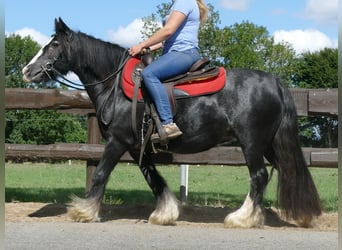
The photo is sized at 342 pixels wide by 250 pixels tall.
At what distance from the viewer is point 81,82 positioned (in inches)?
285

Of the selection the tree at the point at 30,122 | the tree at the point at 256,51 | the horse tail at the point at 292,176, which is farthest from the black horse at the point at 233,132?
the tree at the point at 256,51

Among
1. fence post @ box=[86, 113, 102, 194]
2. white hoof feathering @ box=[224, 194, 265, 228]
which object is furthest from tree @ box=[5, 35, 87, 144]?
white hoof feathering @ box=[224, 194, 265, 228]

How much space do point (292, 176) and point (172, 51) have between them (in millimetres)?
2006

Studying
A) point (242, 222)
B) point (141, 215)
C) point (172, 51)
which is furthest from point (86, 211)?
point (172, 51)

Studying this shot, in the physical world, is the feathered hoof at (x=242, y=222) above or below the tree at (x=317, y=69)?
below

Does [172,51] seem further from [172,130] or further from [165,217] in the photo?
[165,217]

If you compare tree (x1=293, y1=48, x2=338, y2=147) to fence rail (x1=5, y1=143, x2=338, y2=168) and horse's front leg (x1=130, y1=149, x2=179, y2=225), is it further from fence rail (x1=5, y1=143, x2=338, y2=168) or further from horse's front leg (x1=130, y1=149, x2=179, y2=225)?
horse's front leg (x1=130, y1=149, x2=179, y2=225)

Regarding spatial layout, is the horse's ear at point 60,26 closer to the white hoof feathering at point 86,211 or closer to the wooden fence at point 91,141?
the wooden fence at point 91,141

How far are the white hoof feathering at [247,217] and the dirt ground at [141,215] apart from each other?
1.35 ft

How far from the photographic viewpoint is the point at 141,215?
7.85m

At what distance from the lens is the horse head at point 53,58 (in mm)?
6984

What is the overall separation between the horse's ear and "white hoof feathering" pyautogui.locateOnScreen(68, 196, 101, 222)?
2.05 metres

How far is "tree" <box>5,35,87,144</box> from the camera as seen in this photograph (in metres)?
25.3

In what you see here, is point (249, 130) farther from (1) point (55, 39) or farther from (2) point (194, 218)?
(1) point (55, 39)
